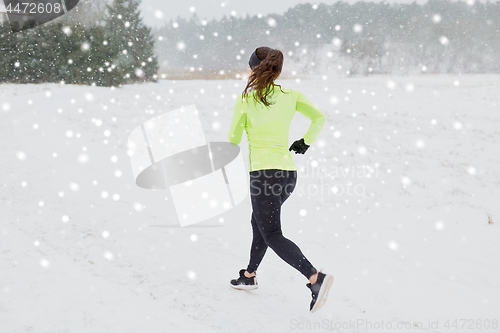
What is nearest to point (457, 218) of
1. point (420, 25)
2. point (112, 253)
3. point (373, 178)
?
point (373, 178)

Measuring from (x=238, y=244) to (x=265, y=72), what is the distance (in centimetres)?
260

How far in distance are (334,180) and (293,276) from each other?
4720mm

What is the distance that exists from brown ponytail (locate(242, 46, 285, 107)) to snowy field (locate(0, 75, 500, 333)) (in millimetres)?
1849

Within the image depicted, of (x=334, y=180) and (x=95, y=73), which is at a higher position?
(x=95, y=73)

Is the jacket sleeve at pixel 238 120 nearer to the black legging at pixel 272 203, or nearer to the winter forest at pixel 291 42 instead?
the black legging at pixel 272 203

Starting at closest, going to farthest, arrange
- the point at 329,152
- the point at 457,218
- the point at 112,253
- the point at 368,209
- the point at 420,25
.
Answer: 1. the point at 112,253
2. the point at 457,218
3. the point at 368,209
4. the point at 329,152
5. the point at 420,25

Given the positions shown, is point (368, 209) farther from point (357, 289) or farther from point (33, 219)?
point (33, 219)

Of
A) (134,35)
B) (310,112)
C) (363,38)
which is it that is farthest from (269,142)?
(363,38)

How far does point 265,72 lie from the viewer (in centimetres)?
259

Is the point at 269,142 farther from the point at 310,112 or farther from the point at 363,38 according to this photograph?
the point at 363,38

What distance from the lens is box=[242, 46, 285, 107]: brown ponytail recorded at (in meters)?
2.59

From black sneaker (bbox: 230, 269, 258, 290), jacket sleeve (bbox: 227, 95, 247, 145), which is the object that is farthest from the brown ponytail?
black sneaker (bbox: 230, 269, 258, 290)

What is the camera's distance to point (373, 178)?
8.10 meters

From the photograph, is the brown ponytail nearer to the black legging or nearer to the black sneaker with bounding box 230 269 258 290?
the black legging
